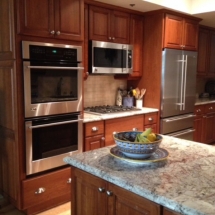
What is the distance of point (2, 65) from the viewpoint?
8.26ft

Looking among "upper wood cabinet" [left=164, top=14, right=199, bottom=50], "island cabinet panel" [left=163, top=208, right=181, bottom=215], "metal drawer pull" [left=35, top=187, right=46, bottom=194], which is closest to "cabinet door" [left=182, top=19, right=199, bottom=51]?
"upper wood cabinet" [left=164, top=14, right=199, bottom=50]

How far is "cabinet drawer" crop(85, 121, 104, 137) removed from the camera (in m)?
2.97

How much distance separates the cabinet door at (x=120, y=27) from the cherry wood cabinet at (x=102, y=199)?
7.88 feet

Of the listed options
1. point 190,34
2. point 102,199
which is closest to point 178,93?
point 190,34

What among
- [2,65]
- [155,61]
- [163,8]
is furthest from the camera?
[155,61]

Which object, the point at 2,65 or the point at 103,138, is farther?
the point at 103,138

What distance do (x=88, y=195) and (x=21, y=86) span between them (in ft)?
4.39

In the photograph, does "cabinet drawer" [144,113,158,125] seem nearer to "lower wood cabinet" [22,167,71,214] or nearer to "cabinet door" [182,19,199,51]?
"cabinet door" [182,19,199,51]

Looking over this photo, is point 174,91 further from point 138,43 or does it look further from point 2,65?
point 2,65

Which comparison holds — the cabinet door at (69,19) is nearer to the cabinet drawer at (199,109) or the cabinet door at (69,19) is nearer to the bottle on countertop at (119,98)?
the bottle on countertop at (119,98)

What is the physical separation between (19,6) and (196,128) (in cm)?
359

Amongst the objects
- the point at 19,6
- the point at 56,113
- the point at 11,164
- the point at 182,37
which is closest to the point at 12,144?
the point at 11,164

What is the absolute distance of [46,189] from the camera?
266 centimetres

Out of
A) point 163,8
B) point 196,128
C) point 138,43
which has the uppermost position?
point 163,8
